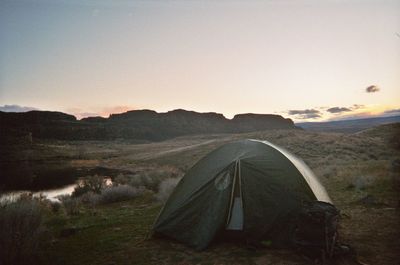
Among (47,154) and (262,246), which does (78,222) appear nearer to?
(262,246)

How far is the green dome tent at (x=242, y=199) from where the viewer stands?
7.08 meters

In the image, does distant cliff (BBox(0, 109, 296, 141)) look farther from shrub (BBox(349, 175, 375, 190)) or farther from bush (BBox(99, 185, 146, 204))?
shrub (BBox(349, 175, 375, 190))

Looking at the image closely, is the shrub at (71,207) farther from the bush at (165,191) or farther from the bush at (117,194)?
the bush at (165,191)

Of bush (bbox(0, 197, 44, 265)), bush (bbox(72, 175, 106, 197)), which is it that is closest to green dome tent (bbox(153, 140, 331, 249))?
bush (bbox(0, 197, 44, 265))

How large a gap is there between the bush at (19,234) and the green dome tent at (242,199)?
263 centimetres

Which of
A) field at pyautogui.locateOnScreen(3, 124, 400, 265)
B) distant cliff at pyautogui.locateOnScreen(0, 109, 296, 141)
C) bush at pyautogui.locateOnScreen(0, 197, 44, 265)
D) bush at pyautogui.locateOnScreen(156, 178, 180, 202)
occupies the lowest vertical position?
field at pyautogui.locateOnScreen(3, 124, 400, 265)

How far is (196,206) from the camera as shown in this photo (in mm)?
7488

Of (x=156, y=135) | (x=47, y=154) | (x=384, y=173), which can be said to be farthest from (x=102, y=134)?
(x=384, y=173)

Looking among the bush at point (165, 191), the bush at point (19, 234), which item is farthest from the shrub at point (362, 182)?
the bush at point (19, 234)

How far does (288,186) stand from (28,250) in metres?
5.54

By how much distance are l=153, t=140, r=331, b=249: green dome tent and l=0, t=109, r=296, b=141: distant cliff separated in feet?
262

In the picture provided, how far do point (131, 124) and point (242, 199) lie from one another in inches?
4932

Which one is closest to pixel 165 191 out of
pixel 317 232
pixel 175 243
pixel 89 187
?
pixel 89 187

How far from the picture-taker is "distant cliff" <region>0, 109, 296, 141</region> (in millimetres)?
102750
